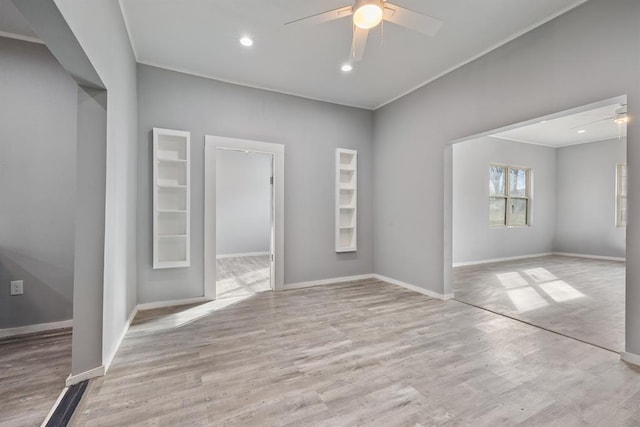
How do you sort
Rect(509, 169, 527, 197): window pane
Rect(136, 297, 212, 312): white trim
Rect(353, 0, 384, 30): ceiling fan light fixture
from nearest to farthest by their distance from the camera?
Rect(353, 0, 384, 30): ceiling fan light fixture, Rect(136, 297, 212, 312): white trim, Rect(509, 169, 527, 197): window pane

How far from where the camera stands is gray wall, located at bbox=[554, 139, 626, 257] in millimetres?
6840

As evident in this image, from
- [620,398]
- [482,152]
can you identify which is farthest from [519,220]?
[620,398]

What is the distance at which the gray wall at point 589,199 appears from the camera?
6840 mm

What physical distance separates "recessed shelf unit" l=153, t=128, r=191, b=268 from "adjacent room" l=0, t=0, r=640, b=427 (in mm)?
32

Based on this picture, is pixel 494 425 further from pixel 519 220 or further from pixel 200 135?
pixel 519 220

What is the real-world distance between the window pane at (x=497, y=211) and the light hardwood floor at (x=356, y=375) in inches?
176

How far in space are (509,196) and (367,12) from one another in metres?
6.80

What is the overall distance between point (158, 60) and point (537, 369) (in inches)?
188

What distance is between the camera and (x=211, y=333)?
9.11 ft

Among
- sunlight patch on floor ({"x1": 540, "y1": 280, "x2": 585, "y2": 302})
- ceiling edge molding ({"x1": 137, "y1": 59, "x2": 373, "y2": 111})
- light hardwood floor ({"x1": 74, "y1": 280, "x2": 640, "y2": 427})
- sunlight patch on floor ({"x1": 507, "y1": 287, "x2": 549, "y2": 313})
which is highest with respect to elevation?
ceiling edge molding ({"x1": 137, "y1": 59, "x2": 373, "y2": 111})

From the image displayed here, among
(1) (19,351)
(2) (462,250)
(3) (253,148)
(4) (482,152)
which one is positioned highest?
(4) (482,152)

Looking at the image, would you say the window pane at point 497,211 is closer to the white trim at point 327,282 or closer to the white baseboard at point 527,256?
the white baseboard at point 527,256

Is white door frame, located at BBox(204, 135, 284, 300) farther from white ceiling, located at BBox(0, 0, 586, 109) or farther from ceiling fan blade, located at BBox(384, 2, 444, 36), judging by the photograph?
ceiling fan blade, located at BBox(384, 2, 444, 36)

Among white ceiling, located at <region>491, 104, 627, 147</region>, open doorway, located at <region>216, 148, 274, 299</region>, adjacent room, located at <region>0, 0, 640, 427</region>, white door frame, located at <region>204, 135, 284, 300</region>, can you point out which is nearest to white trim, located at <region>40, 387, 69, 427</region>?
adjacent room, located at <region>0, 0, 640, 427</region>
